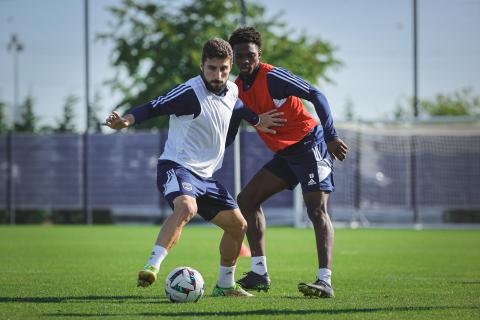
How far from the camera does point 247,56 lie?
28.0 feet

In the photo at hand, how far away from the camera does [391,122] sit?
989 inches

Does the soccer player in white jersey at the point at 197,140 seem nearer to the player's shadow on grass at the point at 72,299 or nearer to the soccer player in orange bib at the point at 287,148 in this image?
the soccer player in orange bib at the point at 287,148

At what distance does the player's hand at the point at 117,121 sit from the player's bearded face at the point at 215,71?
780mm

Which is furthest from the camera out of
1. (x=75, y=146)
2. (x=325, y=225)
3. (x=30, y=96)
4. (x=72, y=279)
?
(x=30, y=96)

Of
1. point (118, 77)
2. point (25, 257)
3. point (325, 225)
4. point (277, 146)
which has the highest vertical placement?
point (118, 77)

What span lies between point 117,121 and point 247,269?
4.51 metres

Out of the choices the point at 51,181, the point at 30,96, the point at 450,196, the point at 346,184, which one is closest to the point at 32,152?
the point at 51,181

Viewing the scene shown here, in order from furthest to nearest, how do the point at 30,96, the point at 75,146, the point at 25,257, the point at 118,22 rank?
the point at 118,22 → the point at 30,96 → the point at 75,146 → the point at 25,257

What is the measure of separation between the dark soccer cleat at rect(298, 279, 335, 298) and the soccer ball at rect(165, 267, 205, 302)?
2.97 ft

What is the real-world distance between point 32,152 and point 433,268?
18.8 metres

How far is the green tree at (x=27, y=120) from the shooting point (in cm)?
3409

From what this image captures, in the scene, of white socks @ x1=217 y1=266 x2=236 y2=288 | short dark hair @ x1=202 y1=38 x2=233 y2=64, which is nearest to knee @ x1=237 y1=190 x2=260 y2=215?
white socks @ x1=217 y1=266 x2=236 y2=288

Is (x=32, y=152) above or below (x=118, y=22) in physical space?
below

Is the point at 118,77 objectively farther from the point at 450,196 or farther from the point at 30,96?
the point at 450,196
